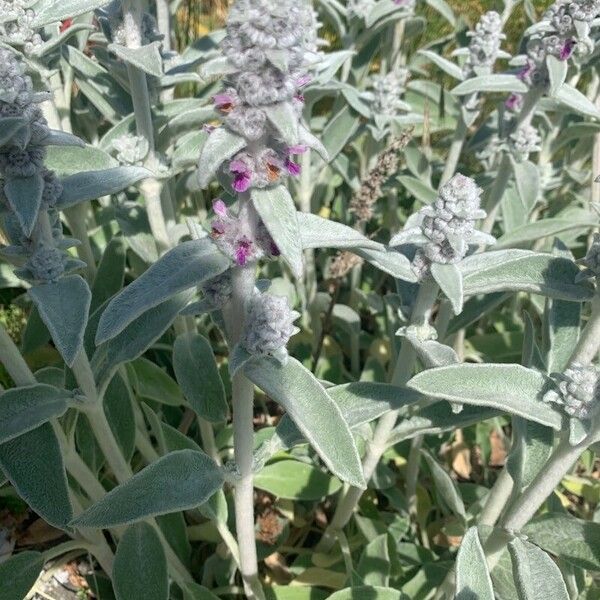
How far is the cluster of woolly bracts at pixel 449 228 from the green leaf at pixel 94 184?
0.65 metres

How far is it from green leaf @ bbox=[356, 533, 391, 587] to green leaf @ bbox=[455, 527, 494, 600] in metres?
0.64

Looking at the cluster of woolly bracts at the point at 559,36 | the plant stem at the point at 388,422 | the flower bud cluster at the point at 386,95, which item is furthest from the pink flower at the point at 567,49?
the plant stem at the point at 388,422

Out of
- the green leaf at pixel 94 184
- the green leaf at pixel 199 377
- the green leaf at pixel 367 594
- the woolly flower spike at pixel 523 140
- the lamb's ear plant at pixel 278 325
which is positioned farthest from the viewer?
the woolly flower spike at pixel 523 140

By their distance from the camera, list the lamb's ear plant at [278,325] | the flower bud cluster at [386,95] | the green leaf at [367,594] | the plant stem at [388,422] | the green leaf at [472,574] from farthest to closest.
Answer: the flower bud cluster at [386,95], the green leaf at [367,594], the plant stem at [388,422], the green leaf at [472,574], the lamb's ear plant at [278,325]

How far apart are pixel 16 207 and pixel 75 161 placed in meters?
0.59

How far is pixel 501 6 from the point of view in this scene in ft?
11.8

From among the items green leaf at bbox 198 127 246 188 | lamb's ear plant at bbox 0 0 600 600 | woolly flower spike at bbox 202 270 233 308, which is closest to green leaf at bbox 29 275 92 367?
lamb's ear plant at bbox 0 0 600 600

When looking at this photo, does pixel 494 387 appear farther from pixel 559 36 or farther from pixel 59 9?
pixel 59 9

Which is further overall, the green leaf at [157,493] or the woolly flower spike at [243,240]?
the green leaf at [157,493]

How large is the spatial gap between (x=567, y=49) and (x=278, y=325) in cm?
140

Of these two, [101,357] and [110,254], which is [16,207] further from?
[110,254]

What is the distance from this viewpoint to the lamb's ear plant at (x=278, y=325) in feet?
4.41

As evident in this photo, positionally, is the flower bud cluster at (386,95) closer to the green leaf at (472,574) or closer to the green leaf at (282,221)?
the green leaf at (282,221)

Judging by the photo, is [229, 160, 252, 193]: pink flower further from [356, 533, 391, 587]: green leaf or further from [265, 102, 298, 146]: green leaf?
[356, 533, 391, 587]: green leaf
